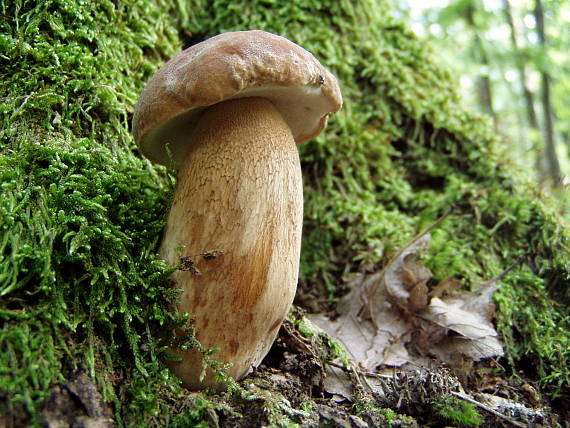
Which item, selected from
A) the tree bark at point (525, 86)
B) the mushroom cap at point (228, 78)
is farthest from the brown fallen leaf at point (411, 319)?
the tree bark at point (525, 86)

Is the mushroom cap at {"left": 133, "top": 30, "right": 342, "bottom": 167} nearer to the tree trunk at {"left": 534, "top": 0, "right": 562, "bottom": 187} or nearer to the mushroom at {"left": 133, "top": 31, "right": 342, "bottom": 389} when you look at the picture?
the mushroom at {"left": 133, "top": 31, "right": 342, "bottom": 389}

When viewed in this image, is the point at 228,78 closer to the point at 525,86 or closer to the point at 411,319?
the point at 411,319

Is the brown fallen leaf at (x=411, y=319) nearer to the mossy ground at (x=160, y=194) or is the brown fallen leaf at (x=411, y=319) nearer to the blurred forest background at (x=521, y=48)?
the mossy ground at (x=160, y=194)

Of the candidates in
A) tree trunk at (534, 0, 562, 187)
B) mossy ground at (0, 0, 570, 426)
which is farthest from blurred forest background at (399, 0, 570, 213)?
mossy ground at (0, 0, 570, 426)

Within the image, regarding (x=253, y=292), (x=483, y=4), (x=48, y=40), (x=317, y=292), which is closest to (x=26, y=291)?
(x=253, y=292)

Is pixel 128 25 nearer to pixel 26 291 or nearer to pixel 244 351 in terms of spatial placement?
pixel 26 291

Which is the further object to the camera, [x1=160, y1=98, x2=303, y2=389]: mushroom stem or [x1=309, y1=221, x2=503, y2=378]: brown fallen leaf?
[x1=309, y1=221, x2=503, y2=378]: brown fallen leaf
